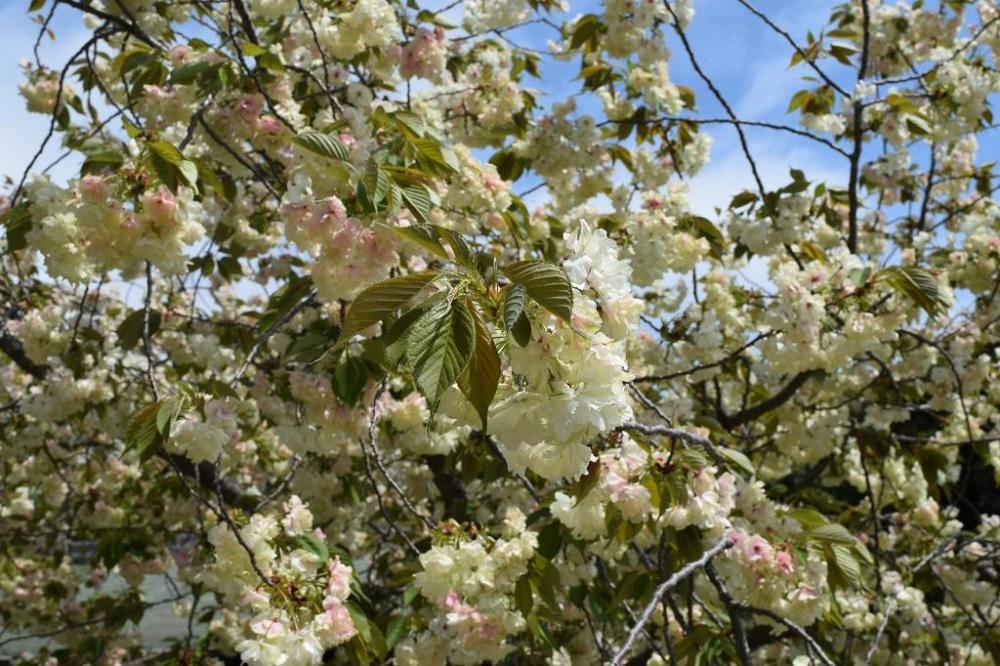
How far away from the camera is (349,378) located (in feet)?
6.05

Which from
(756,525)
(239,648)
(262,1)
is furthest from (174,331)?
Answer: (756,525)

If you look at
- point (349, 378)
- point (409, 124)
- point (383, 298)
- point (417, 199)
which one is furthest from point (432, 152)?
point (383, 298)

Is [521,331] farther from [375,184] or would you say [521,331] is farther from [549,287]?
[375,184]

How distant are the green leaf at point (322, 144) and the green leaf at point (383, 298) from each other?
23.6 inches

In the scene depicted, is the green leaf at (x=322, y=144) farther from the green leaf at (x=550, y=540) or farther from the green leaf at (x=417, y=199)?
the green leaf at (x=550, y=540)

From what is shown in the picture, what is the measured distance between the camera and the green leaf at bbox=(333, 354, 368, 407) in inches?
72.1

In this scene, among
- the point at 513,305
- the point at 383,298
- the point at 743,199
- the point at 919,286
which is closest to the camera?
the point at 513,305

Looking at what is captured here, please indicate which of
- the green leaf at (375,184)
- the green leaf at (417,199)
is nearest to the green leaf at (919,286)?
the green leaf at (417,199)

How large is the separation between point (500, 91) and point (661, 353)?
4.49 feet

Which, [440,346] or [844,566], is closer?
[440,346]

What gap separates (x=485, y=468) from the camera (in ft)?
9.66

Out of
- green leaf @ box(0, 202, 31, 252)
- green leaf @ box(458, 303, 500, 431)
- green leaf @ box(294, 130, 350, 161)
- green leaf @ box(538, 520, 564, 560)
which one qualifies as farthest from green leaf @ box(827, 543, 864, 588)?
green leaf @ box(0, 202, 31, 252)

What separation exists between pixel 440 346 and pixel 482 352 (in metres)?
0.06

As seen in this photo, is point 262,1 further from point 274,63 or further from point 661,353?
point 661,353
